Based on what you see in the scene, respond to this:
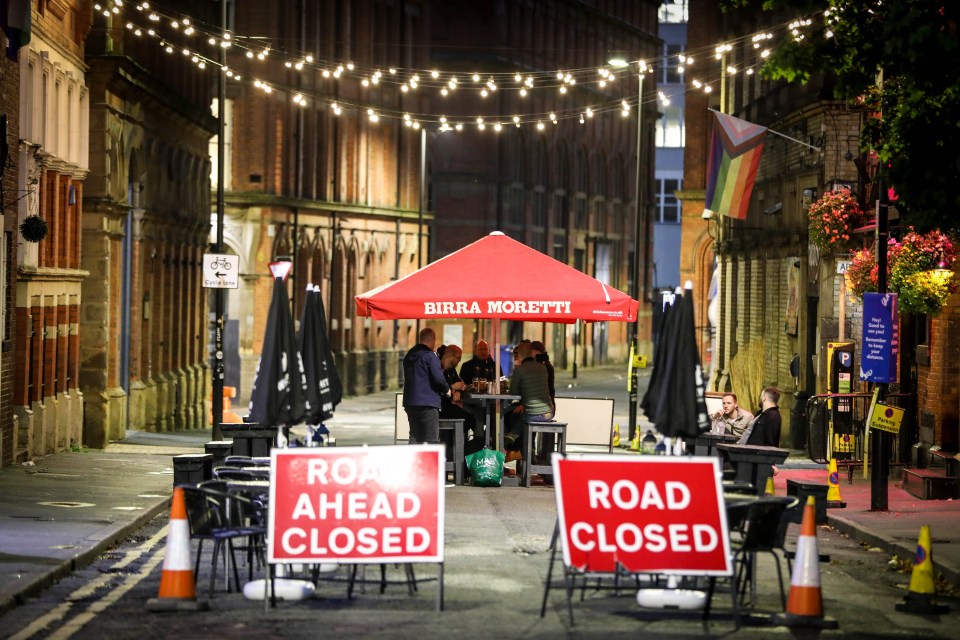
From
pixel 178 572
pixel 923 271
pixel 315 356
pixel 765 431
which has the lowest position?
pixel 178 572

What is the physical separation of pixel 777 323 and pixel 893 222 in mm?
11722

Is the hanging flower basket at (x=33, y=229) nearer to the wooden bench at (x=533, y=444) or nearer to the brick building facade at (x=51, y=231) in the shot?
the brick building facade at (x=51, y=231)

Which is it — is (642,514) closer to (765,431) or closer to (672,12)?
(765,431)

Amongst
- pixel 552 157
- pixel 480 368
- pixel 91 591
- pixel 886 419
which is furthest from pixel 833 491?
pixel 552 157

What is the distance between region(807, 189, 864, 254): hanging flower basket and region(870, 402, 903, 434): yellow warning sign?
7356 mm

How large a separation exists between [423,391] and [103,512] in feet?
15.2

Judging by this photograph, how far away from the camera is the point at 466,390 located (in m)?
24.8

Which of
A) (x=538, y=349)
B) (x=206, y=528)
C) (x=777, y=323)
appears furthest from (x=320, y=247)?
(x=206, y=528)

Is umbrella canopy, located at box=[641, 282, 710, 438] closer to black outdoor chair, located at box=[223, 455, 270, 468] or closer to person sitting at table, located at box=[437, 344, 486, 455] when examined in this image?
black outdoor chair, located at box=[223, 455, 270, 468]

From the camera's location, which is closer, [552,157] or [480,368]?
[480,368]

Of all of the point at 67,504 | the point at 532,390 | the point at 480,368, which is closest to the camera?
the point at 67,504

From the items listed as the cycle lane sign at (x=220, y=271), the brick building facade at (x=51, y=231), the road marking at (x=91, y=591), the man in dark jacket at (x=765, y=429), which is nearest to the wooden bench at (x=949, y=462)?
the man in dark jacket at (x=765, y=429)

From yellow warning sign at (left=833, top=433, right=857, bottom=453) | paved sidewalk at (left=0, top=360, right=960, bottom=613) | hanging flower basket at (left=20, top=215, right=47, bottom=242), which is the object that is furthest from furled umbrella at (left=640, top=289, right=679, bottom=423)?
hanging flower basket at (left=20, top=215, right=47, bottom=242)

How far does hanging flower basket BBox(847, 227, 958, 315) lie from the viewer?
23000 millimetres
